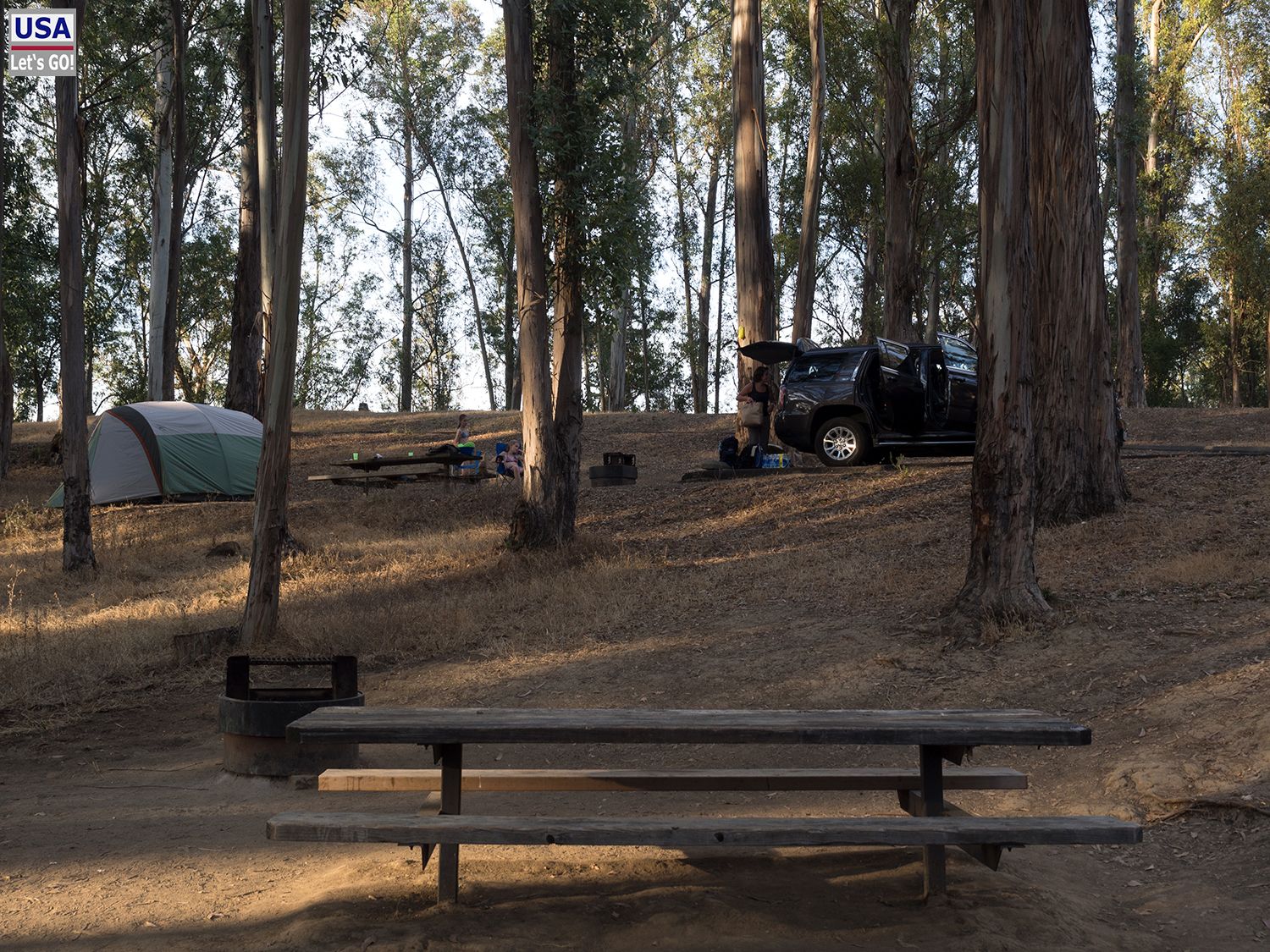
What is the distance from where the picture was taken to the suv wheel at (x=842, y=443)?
16594 mm

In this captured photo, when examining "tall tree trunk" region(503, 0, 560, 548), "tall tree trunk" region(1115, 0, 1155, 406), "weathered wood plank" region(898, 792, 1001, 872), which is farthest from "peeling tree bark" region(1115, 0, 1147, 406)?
"weathered wood plank" region(898, 792, 1001, 872)

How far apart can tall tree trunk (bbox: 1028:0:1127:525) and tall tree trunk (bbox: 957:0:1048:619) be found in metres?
3.18

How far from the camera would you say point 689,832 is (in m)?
4.03

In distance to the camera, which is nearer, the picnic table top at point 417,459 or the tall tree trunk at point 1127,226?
the picnic table top at point 417,459

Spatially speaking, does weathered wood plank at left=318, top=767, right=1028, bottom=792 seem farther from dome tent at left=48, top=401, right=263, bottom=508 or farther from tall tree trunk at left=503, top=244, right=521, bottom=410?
tall tree trunk at left=503, top=244, right=521, bottom=410

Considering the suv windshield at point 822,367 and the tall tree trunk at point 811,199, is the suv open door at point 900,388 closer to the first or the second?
the suv windshield at point 822,367

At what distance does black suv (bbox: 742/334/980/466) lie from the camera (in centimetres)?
1597

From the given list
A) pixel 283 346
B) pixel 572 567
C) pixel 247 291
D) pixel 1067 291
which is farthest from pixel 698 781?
pixel 247 291

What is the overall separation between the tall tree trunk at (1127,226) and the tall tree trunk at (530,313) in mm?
19698

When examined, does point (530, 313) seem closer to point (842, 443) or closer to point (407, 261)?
point (842, 443)

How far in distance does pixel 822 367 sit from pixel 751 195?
4.13m

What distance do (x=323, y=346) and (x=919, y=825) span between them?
50.6 meters

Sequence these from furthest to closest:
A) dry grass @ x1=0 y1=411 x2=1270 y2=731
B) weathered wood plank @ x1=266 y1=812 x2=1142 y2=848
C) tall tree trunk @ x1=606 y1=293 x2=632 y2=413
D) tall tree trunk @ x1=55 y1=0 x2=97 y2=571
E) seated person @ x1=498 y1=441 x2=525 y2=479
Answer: tall tree trunk @ x1=606 y1=293 x2=632 y2=413 < seated person @ x1=498 y1=441 x2=525 y2=479 < tall tree trunk @ x1=55 y1=0 x2=97 y2=571 < dry grass @ x1=0 y1=411 x2=1270 y2=731 < weathered wood plank @ x1=266 y1=812 x2=1142 y2=848

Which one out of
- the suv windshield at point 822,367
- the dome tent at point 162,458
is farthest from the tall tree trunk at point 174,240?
the suv windshield at point 822,367
